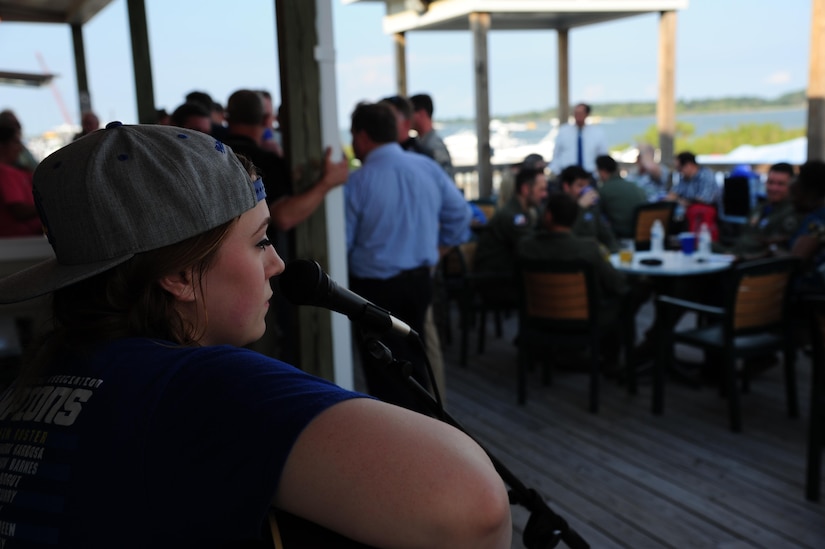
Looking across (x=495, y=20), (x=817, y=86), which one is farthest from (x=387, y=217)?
(x=495, y=20)

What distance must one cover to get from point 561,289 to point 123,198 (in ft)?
12.1

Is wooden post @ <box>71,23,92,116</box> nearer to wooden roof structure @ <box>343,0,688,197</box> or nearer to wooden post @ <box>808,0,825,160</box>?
wooden roof structure @ <box>343,0,688,197</box>

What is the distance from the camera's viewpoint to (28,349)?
0.85 m

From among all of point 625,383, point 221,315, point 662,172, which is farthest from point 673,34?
point 221,315

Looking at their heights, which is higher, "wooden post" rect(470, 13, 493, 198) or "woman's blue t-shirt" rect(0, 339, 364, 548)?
"wooden post" rect(470, 13, 493, 198)

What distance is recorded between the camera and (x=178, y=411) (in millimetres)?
630

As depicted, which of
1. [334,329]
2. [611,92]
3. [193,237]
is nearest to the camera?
[193,237]

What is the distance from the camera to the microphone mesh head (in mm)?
981

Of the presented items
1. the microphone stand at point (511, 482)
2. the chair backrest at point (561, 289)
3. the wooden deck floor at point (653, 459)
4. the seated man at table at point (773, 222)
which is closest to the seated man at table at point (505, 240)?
the wooden deck floor at point (653, 459)

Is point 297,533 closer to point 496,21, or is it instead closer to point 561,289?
point 561,289

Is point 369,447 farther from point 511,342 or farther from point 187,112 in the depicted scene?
point 511,342

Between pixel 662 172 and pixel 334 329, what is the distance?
7.46 metres

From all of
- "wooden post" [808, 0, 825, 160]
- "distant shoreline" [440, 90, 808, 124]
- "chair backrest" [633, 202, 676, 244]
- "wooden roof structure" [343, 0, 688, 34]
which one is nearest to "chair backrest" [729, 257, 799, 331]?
"chair backrest" [633, 202, 676, 244]

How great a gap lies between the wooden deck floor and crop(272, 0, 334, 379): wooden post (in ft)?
2.97
